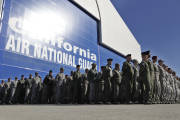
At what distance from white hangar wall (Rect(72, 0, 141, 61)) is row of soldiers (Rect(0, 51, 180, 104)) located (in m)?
10.1

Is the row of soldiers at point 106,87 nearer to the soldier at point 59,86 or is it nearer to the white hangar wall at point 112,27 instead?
→ the soldier at point 59,86

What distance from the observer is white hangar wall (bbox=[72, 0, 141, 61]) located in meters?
17.6

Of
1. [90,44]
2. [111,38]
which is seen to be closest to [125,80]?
[90,44]

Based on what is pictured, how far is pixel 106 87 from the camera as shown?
193 inches

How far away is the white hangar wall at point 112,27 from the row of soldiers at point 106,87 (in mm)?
10060

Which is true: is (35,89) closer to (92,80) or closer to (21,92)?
(21,92)

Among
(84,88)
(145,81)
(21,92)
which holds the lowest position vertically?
(21,92)

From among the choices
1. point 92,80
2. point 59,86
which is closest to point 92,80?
point 92,80

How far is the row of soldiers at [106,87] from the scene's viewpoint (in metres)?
4.16

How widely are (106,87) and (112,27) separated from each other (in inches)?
683

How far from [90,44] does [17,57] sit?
8.15 m

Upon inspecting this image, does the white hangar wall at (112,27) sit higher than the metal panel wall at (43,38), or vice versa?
the white hangar wall at (112,27)

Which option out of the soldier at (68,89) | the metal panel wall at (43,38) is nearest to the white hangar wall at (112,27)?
the metal panel wall at (43,38)

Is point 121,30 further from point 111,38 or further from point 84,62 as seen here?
point 84,62
